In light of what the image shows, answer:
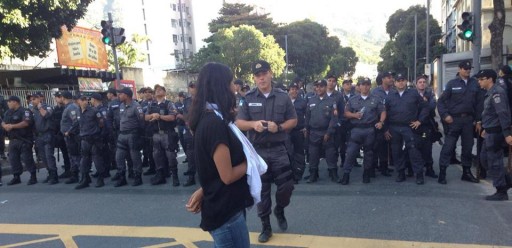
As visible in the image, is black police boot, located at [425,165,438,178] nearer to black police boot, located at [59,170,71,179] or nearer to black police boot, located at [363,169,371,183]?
black police boot, located at [363,169,371,183]

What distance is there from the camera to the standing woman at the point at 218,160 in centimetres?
223

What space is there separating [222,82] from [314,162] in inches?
186

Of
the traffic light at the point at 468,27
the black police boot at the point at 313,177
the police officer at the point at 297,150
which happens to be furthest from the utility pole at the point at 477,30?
the black police boot at the point at 313,177

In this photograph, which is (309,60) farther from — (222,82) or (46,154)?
(222,82)

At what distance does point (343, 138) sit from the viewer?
817cm

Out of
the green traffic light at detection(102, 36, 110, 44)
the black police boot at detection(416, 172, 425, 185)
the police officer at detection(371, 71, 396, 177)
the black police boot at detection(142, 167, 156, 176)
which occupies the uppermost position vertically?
the green traffic light at detection(102, 36, 110, 44)

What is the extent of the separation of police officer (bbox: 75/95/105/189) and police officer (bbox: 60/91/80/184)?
33 centimetres

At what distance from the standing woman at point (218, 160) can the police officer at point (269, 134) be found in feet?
5.64

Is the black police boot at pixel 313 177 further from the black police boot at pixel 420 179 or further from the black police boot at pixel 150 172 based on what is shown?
the black police boot at pixel 150 172

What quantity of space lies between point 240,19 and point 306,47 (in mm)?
8988

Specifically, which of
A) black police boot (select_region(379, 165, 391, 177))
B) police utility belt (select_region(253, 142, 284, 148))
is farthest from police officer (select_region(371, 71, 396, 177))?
police utility belt (select_region(253, 142, 284, 148))

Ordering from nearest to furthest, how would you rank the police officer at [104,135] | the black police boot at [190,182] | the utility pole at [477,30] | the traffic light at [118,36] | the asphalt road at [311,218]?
the asphalt road at [311,218], the black police boot at [190,182], the police officer at [104,135], the utility pole at [477,30], the traffic light at [118,36]

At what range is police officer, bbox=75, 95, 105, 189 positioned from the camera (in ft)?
24.1

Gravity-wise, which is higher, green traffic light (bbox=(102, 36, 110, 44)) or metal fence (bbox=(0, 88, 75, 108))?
green traffic light (bbox=(102, 36, 110, 44))
